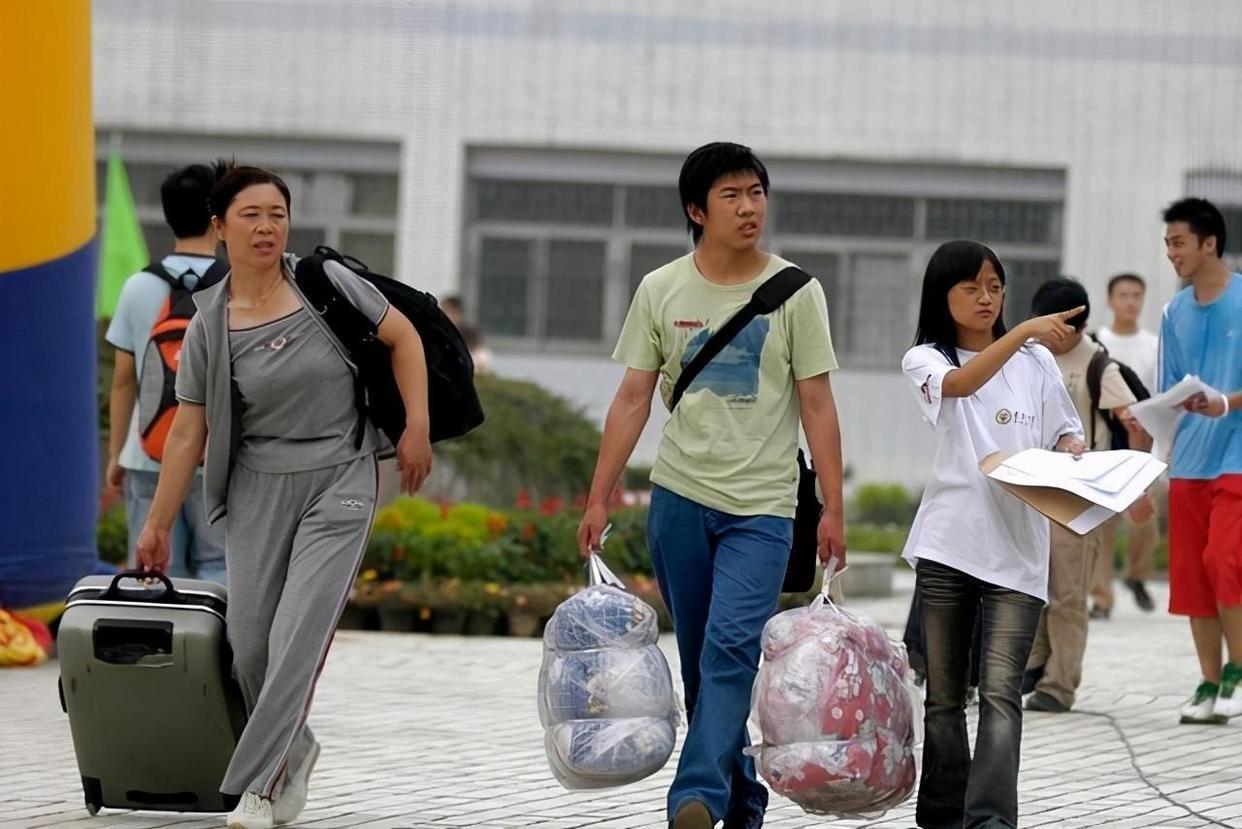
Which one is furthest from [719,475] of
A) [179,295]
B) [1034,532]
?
[179,295]

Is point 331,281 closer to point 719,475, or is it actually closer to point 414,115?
point 719,475

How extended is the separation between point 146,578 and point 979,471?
2439 millimetres

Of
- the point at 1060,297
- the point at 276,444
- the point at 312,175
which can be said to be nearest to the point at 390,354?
the point at 276,444

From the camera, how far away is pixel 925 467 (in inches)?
1116

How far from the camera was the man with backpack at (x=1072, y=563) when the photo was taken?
1023 centimetres

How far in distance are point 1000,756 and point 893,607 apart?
32.8 feet

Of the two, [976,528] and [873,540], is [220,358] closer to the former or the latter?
[976,528]

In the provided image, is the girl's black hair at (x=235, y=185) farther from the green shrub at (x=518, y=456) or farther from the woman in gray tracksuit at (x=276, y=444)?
the green shrub at (x=518, y=456)

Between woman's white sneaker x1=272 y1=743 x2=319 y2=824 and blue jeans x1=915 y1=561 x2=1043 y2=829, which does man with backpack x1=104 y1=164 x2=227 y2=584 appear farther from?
blue jeans x1=915 y1=561 x2=1043 y2=829

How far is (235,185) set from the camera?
22.6ft

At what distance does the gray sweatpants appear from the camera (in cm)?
666

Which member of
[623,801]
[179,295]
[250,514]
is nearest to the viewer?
[250,514]

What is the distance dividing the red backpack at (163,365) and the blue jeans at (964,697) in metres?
3.20

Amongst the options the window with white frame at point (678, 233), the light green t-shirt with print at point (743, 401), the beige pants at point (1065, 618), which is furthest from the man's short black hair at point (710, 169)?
the window with white frame at point (678, 233)
